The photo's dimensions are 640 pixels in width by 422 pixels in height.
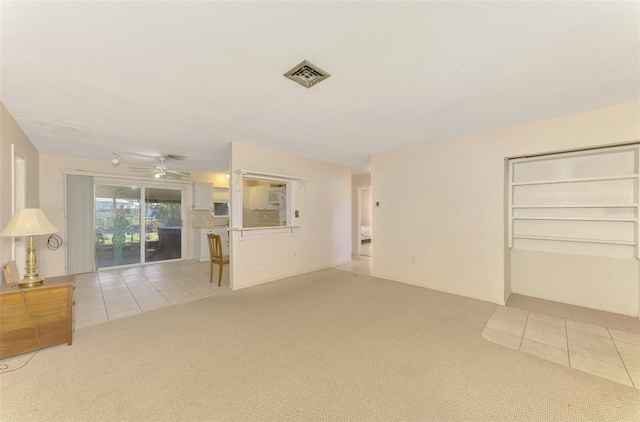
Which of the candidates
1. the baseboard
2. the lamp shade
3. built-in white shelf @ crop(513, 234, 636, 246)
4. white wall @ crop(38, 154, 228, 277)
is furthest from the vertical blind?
built-in white shelf @ crop(513, 234, 636, 246)

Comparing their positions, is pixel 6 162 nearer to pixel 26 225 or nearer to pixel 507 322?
pixel 26 225

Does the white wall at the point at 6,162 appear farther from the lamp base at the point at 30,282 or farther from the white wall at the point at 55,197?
the white wall at the point at 55,197

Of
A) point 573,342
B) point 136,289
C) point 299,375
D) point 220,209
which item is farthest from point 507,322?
point 220,209

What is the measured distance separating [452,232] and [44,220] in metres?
4.87

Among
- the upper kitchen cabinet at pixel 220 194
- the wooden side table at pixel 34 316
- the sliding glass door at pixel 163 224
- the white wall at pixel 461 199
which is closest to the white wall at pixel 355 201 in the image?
the white wall at pixel 461 199

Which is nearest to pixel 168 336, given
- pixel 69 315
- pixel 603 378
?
pixel 69 315

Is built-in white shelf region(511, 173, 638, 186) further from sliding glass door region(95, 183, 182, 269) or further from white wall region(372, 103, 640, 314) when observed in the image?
sliding glass door region(95, 183, 182, 269)

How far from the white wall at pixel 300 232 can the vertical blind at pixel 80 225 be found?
3.53 m

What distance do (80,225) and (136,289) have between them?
90.3 inches

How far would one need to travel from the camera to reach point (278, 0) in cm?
130

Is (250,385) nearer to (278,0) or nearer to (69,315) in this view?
(69,315)

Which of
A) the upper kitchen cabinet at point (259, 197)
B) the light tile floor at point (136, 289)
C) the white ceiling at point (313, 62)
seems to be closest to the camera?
the white ceiling at point (313, 62)

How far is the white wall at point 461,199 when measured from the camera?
2.92 metres

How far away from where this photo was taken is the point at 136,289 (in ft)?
13.4
